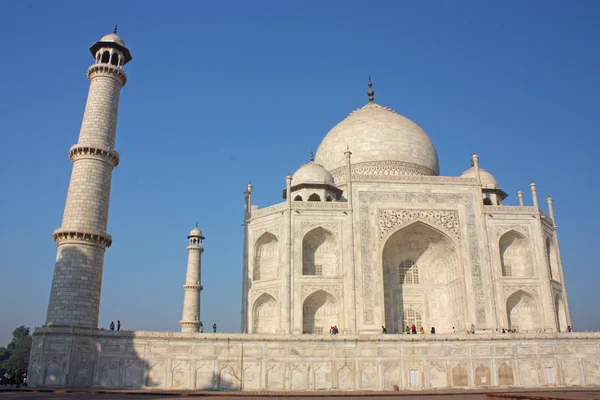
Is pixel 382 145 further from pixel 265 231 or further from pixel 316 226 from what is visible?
pixel 265 231

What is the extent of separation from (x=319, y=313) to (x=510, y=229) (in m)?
8.79

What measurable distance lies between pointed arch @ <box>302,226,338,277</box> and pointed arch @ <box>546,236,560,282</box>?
9157 millimetres

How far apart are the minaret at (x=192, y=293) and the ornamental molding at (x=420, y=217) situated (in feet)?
36.7

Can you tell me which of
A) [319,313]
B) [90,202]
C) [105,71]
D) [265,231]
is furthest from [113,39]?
[319,313]

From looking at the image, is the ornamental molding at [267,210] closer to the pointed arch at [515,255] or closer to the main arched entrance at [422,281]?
the main arched entrance at [422,281]

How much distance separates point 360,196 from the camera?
73.6ft

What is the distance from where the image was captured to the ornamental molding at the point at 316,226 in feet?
71.1

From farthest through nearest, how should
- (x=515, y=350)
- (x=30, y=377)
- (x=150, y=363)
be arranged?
(x=515, y=350) < (x=150, y=363) < (x=30, y=377)

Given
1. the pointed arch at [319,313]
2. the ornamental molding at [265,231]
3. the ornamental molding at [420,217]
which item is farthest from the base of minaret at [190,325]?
the ornamental molding at [420,217]

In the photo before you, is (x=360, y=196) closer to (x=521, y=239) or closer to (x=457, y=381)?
(x=521, y=239)

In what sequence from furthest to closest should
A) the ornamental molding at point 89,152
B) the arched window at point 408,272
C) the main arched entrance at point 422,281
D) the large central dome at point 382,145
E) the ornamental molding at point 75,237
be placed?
the large central dome at point 382,145
the arched window at point 408,272
the main arched entrance at point 422,281
the ornamental molding at point 89,152
the ornamental molding at point 75,237

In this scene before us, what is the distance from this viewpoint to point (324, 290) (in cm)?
2091

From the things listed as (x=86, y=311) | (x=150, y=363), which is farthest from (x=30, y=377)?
(x=150, y=363)

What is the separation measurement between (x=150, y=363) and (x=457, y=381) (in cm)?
929
